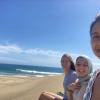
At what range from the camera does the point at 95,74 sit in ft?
4.88

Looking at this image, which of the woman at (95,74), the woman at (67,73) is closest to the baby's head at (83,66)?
the woman at (67,73)

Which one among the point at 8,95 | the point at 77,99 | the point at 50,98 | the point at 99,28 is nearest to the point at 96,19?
the point at 99,28

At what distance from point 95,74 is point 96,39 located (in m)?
0.17

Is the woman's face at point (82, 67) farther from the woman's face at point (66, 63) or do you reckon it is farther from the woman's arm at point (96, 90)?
the woman's arm at point (96, 90)

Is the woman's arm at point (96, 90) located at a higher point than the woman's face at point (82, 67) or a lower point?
lower

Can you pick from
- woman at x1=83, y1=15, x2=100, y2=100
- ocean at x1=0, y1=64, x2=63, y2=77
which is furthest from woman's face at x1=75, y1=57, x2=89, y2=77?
ocean at x1=0, y1=64, x2=63, y2=77

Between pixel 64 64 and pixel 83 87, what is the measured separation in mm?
1966

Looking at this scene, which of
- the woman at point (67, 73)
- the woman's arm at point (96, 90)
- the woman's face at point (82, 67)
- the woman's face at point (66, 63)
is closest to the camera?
the woman's arm at point (96, 90)

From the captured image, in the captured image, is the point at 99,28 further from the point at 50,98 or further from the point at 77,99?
the point at 50,98

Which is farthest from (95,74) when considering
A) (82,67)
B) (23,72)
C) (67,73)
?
(23,72)

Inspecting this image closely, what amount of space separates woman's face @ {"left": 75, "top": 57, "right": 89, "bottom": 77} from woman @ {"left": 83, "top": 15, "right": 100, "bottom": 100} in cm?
246

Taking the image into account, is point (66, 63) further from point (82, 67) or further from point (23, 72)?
point (23, 72)

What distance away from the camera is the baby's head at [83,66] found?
3.98m

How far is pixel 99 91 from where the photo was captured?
4.42ft
